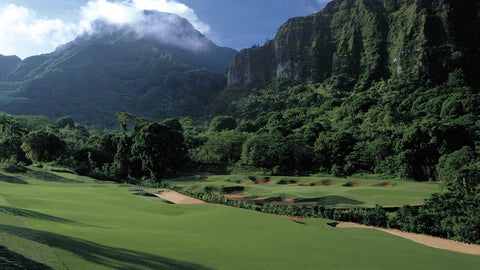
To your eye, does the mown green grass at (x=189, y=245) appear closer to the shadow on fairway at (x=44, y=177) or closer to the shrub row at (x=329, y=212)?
the shrub row at (x=329, y=212)

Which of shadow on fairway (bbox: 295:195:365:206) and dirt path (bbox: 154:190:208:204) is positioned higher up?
shadow on fairway (bbox: 295:195:365:206)

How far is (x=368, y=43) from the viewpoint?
125 metres

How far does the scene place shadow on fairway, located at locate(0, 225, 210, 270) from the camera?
6.17 m

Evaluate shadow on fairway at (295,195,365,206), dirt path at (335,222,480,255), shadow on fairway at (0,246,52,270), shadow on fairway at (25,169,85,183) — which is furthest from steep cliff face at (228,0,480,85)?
shadow on fairway at (0,246,52,270)

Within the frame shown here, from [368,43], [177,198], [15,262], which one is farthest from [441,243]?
[368,43]

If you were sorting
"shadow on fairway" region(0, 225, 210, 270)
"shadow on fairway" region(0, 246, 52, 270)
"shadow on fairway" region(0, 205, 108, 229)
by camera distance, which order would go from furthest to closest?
"shadow on fairway" region(0, 205, 108, 229) < "shadow on fairway" region(0, 225, 210, 270) < "shadow on fairway" region(0, 246, 52, 270)

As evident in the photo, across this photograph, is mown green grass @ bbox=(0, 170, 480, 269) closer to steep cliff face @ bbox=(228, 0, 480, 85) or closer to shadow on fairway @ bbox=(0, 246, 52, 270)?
shadow on fairway @ bbox=(0, 246, 52, 270)

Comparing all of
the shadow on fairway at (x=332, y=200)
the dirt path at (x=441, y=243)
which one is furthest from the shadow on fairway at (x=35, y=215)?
the shadow on fairway at (x=332, y=200)

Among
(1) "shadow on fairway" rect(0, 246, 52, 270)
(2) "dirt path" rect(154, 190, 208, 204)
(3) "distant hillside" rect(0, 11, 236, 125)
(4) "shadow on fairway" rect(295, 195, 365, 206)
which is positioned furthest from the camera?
(3) "distant hillside" rect(0, 11, 236, 125)

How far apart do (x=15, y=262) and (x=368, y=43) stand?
14340cm

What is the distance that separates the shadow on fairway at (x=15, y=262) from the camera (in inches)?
191

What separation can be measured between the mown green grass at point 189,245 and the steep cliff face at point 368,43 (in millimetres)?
101984

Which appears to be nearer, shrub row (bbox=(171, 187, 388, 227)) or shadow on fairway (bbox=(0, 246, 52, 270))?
shadow on fairway (bbox=(0, 246, 52, 270))

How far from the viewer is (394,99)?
73.6 meters
